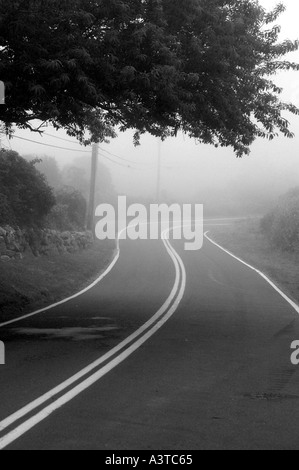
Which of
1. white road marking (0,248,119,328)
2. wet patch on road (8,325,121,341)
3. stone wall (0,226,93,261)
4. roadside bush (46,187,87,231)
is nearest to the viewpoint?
wet patch on road (8,325,121,341)

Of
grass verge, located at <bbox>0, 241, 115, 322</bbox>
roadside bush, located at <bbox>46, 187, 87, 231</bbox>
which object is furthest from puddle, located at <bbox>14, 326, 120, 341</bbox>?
roadside bush, located at <bbox>46, 187, 87, 231</bbox>

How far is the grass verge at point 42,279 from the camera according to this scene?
1891cm

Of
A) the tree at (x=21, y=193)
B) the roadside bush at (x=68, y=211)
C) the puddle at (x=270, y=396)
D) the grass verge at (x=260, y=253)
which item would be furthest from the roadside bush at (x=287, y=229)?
the puddle at (x=270, y=396)

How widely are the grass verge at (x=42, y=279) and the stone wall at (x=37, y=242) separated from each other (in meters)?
0.42

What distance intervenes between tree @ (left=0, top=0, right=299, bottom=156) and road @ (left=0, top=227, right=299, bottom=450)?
15.1 feet

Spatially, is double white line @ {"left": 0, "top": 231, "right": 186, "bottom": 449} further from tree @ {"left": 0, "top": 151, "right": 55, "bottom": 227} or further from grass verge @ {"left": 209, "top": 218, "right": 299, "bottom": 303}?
tree @ {"left": 0, "top": 151, "right": 55, "bottom": 227}

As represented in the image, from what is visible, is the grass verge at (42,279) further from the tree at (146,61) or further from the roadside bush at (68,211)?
the tree at (146,61)

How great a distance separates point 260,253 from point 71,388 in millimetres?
35509

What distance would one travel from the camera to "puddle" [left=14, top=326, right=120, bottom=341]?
13094 millimetres

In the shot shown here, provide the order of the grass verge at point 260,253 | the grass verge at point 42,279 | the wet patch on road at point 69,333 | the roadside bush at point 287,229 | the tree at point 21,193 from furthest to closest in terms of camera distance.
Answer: the roadside bush at point 287,229, the tree at point 21,193, the grass verge at point 260,253, the grass verge at point 42,279, the wet patch on road at point 69,333

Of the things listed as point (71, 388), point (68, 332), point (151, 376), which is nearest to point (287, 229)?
point (68, 332)

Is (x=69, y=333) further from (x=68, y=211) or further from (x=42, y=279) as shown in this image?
(x=68, y=211)

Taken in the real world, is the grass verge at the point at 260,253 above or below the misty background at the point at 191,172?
below

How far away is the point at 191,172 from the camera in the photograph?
128375 millimetres
